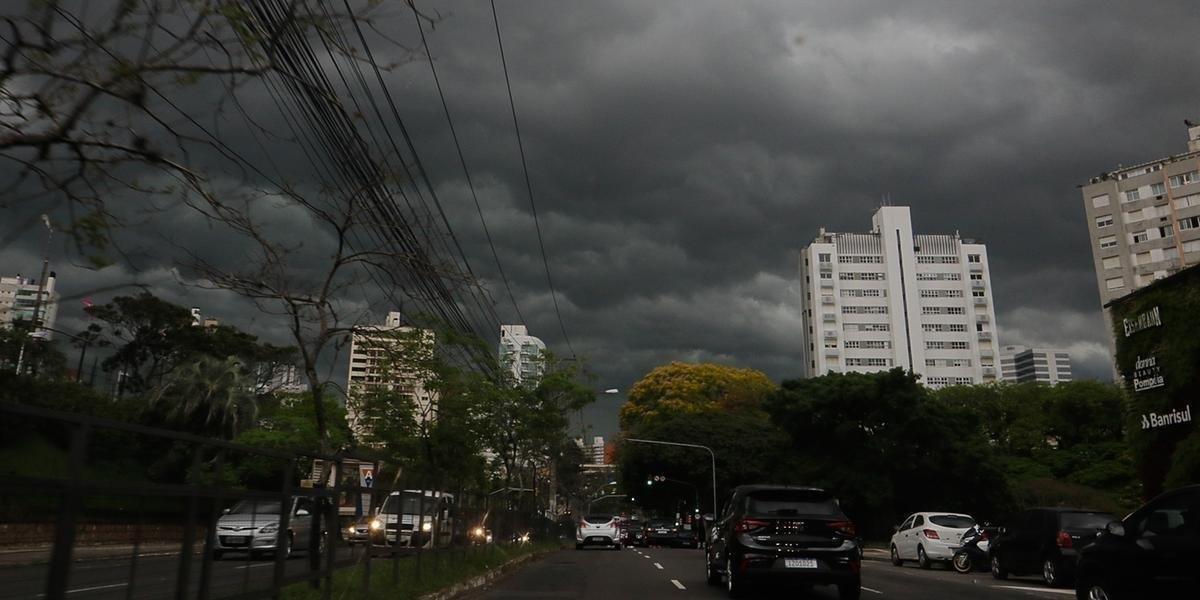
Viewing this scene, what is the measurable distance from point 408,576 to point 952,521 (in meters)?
16.1

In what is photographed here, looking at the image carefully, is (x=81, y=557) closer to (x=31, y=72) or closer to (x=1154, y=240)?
(x=31, y=72)

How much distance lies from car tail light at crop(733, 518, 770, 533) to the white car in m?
12.1

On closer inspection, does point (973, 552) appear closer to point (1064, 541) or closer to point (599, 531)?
point (1064, 541)

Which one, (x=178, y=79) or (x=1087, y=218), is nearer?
(x=178, y=79)

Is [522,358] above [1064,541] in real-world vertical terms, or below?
above

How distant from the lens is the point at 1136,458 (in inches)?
930

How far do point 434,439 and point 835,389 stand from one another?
30.4m

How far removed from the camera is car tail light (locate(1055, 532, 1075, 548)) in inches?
596

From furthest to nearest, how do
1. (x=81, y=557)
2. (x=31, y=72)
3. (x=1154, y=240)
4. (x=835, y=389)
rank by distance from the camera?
(x=1154, y=240)
(x=835, y=389)
(x=31, y=72)
(x=81, y=557)

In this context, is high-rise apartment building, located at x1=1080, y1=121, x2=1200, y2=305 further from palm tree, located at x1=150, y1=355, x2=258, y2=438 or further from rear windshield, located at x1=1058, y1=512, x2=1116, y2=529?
palm tree, located at x1=150, y1=355, x2=258, y2=438

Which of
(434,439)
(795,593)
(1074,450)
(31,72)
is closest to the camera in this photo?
(31,72)

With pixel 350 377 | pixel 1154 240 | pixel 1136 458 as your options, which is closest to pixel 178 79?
pixel 350 377

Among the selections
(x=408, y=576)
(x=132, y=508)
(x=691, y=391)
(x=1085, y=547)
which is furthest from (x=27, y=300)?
(x=691, y=391)

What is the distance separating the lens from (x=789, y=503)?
11.8 meters
